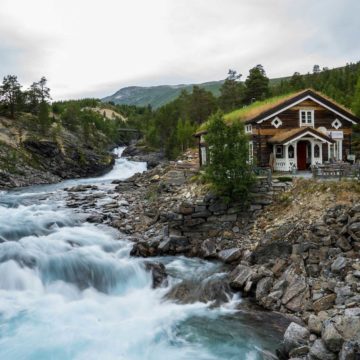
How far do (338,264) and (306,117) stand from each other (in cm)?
1850

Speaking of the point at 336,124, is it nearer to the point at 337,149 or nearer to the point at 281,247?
the point at 337,149

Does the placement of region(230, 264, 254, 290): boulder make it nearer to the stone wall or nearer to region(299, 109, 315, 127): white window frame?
the stone wall

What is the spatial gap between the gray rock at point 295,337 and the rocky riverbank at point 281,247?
0.09ft

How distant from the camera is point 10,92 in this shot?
65.9 metres

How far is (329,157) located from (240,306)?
65.9ft

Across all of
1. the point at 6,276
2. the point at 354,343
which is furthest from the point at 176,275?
the point at 354,343

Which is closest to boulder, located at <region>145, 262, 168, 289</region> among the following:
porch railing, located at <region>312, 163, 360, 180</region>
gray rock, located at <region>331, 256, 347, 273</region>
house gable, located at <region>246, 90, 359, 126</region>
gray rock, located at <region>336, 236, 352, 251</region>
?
gray rock, located at <region>331, 256, 347, 273</region>

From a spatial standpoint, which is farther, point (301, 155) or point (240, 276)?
point (301, 155)

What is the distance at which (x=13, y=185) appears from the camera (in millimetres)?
46469

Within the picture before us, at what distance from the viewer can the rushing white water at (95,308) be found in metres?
12.6

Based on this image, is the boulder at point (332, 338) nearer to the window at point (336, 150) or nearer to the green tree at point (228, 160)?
the green tree at point (228, 160)

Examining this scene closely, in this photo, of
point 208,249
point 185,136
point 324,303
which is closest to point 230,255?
point 208,249

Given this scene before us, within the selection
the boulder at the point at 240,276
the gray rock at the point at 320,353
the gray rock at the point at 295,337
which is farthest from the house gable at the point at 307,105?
the gray rock at the point at 320,353

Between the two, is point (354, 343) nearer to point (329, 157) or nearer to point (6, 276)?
point (6, 276)
